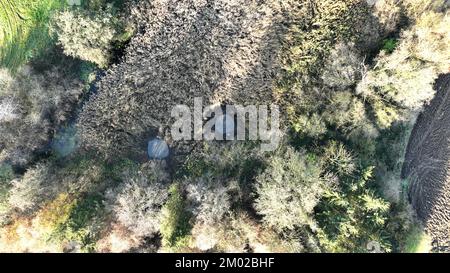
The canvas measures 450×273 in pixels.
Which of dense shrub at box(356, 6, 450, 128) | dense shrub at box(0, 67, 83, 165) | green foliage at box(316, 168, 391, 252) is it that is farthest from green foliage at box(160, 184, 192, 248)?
dense shrub at box(356, 6, 450, 128)

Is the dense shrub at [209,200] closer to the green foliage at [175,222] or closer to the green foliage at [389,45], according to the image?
the green foliage at [175,222]

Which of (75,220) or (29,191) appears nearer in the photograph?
(75,220)

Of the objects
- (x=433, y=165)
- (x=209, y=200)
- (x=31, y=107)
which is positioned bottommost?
(x=209, y=200)

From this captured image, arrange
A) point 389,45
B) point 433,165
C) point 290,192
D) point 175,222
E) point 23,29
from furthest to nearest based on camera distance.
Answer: point 23,29
point 433,165
point 389,45
point 290,192
point 175,222

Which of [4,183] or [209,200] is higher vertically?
[4,183]

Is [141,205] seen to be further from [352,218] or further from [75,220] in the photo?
[352,218]

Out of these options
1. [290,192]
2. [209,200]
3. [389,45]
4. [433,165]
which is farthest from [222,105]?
[433,165]

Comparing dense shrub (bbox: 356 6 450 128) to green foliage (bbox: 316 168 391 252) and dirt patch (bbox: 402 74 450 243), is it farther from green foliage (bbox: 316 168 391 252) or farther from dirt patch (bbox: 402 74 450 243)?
green foliage (bbox: 316 168 391 252)

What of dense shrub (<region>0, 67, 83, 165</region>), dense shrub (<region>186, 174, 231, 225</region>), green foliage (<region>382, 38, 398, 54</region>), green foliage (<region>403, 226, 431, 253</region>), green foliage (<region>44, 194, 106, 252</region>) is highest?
green foliage (<region>382, 38, 398, 54</region>)
